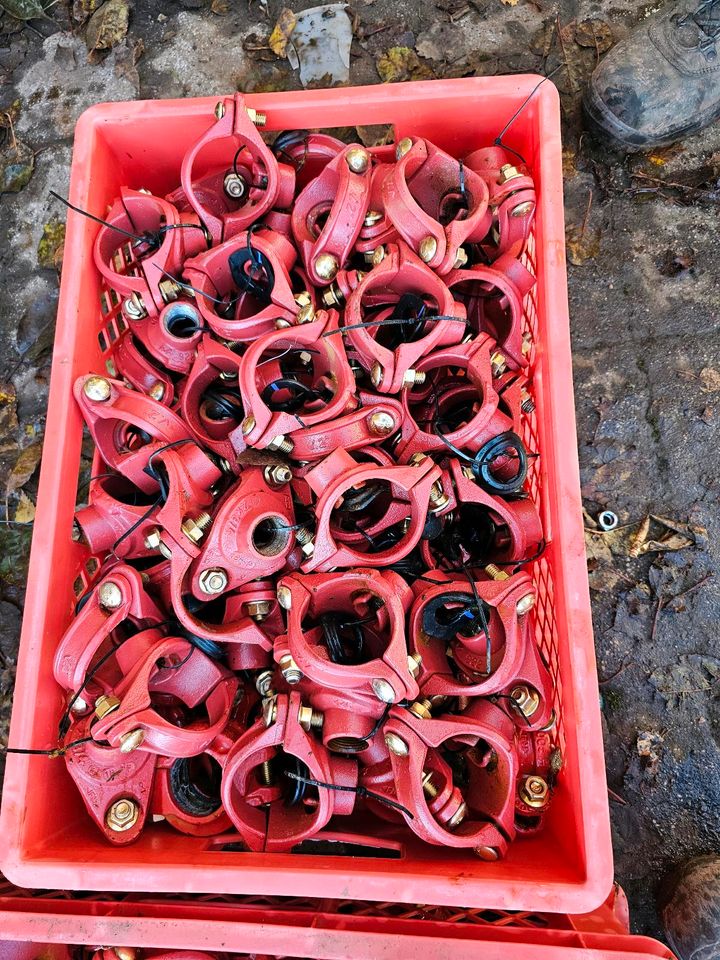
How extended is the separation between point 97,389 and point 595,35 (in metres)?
1.96

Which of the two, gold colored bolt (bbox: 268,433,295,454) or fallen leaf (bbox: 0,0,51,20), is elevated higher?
fallen leaf (bbox: 0,0,51,20)

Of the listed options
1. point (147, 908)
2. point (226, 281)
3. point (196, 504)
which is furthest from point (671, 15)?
point (147, 908)

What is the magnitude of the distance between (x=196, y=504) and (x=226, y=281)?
1.61ft

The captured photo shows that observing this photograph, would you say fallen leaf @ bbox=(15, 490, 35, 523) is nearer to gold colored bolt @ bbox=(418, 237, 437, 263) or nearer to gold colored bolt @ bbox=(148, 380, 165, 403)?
gold colored bolt @ bbox=(148, 380, 165, 403)

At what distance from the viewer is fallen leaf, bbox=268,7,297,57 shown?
223 cm

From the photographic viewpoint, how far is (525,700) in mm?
1273

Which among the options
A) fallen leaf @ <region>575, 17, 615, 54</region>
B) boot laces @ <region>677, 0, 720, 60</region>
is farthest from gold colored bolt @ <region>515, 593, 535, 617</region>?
fallen leaf @ <region>575, 17, 615, 54</region>

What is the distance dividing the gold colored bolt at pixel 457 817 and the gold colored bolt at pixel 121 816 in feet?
1.90

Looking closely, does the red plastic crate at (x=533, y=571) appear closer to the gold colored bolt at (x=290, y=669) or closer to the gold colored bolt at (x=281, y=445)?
the gold colored bolt at (x=290, y=669)

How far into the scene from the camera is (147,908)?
129cm

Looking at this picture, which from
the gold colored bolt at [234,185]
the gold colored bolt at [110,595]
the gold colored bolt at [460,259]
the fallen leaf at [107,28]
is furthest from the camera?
the fallen leaf at [107,28]

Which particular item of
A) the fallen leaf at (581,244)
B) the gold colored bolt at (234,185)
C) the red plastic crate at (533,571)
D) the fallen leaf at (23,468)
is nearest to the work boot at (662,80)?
the fallen leaf at (581,244)

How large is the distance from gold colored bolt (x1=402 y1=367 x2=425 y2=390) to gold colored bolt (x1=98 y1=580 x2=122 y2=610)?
651 mm

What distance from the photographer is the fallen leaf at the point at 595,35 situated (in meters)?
2.19
